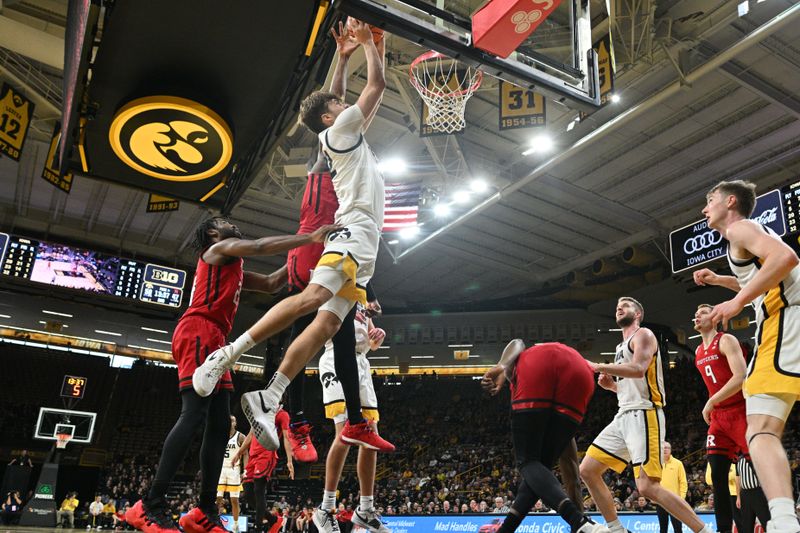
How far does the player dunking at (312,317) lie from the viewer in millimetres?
4211

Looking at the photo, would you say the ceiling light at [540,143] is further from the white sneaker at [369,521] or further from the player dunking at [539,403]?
the white sneaker at [369,521]

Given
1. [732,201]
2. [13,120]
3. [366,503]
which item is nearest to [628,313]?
[732,201]

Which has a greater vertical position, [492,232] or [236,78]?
[492,232]

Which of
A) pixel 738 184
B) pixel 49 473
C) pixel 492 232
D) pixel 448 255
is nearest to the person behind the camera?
pixel 738 184

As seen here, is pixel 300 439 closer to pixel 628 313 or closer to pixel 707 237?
pixel 628 313

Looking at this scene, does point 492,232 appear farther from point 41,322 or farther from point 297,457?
point 41,322

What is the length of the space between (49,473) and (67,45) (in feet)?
54.1

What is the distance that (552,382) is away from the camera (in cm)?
422

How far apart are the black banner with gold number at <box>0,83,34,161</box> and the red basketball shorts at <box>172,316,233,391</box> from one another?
9758mm

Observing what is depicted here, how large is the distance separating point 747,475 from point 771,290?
196 cm

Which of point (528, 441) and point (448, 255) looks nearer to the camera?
point (528, 441)

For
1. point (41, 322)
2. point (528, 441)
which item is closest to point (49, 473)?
point (41, 322)

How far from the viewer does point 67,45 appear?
6125mm

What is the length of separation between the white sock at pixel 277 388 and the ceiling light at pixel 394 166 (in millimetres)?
11957
